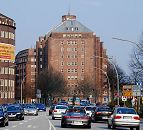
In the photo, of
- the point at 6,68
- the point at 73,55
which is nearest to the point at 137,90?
the point at 6,68

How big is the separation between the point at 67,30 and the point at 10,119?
135642mm

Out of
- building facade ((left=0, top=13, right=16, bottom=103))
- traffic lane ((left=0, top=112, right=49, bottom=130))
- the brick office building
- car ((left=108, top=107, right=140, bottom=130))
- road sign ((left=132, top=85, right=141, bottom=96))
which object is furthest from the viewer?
the brick office building

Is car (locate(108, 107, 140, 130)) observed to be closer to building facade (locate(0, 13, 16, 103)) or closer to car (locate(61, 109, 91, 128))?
car (locate(61, 109, 91, 128))

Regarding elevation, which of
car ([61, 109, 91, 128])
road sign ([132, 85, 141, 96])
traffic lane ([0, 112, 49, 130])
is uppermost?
road sign ([132, 85, 141, 96])

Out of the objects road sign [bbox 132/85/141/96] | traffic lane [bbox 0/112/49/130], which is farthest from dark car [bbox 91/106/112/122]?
traffic lane [bbox 0/112/49/130]

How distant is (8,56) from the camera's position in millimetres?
76875

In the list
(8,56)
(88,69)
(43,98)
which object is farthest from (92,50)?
(8,56)

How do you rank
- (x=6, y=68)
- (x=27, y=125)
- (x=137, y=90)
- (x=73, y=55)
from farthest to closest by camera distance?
(x=73, y=55)
(x=6, y=68)
(x=137, y=90)
(x=27, y=125)

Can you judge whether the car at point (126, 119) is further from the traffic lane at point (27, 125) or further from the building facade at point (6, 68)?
the building facade at point (6, 68)

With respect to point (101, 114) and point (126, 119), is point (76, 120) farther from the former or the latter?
point (101, 114)

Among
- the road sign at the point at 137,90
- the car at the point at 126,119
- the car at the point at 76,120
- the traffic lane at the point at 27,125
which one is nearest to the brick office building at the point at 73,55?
the road sign at the point at 137,90

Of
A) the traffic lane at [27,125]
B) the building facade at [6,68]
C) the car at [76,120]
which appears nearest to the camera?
the traffic lane at [27,125]

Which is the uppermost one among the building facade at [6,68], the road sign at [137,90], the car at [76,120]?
the building facade at [6,68]

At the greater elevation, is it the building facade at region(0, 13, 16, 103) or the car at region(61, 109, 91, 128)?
the building facade at region(0, 13, 16, 103)
